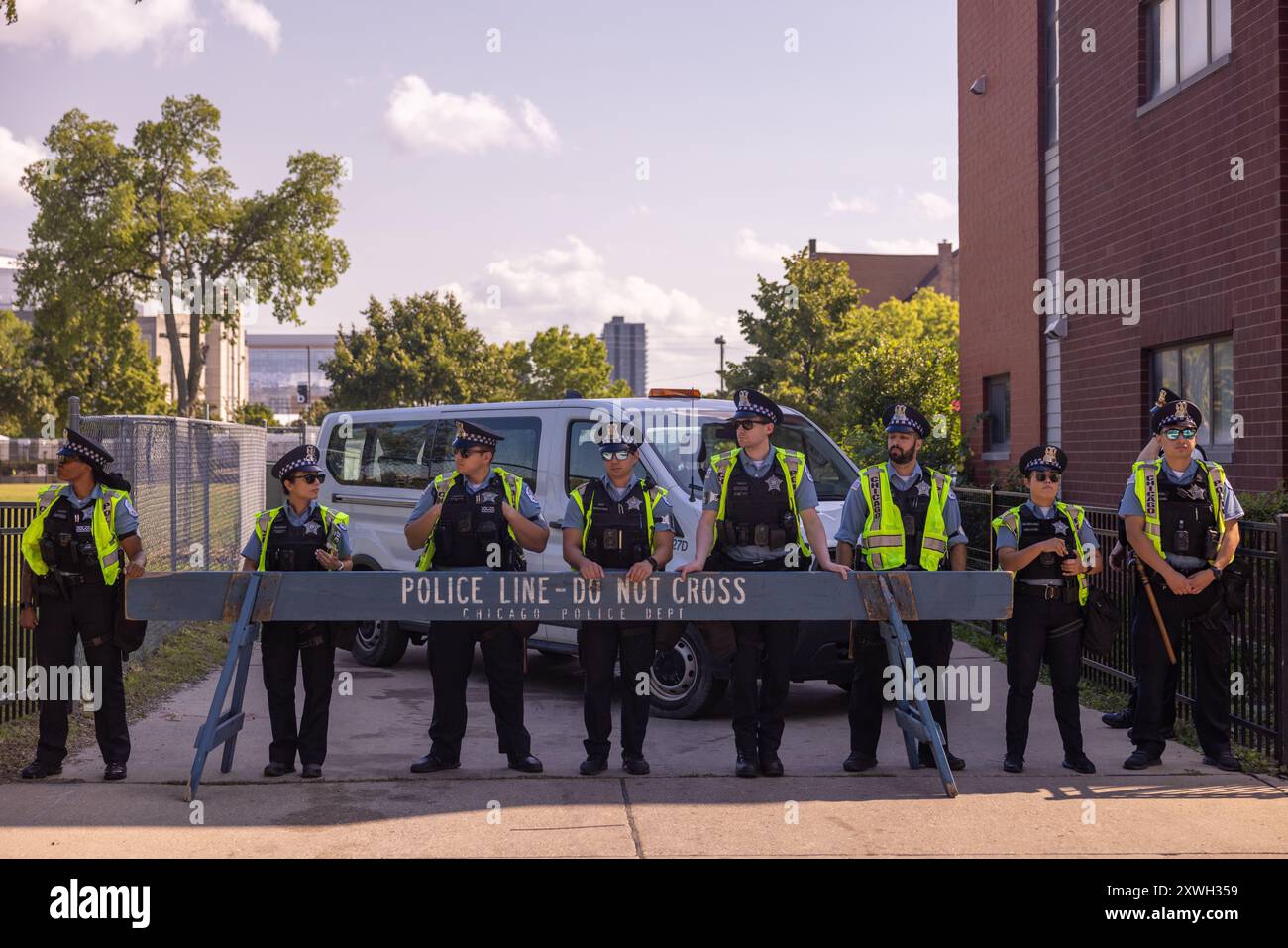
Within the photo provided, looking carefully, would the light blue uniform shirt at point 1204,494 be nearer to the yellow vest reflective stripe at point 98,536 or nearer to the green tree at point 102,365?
the yellow vest reflective stripe at point 98,536

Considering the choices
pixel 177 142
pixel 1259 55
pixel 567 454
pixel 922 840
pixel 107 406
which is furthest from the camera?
pixel 107 406

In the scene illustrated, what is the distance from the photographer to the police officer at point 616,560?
6980 millimetres

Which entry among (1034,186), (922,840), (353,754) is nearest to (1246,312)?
(1034,186)

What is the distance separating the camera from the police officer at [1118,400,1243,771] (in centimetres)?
695

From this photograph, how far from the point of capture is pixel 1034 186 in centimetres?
1541

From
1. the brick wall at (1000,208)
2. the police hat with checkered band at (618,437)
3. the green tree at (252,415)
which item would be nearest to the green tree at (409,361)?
the green tree at (252,415)

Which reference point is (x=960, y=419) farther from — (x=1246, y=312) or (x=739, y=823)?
(x=739, y=823)

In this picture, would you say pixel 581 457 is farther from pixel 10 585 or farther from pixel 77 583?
pixel 10 585

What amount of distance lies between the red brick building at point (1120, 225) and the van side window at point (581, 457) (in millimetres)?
5179

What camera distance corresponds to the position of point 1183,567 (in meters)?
7.05

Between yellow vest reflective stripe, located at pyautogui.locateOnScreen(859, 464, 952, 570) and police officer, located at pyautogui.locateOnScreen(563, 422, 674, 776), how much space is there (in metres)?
1.07

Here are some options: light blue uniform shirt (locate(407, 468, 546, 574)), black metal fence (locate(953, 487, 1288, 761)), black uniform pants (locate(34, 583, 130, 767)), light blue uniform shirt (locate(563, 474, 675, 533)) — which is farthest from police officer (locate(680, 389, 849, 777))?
black uniform pants (locate(34, 583, 130, 767))

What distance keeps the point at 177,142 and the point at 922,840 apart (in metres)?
39.9

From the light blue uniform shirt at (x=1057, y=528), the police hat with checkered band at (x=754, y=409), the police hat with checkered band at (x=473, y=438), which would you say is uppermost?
the police hat with checkered band at (x=754, y=409)
